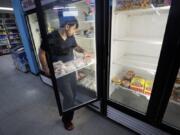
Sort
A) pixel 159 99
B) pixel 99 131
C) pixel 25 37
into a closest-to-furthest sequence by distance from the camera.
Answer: pixel 159 99 < pixel 99 131 < pixel 25 37

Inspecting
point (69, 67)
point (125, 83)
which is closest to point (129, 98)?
point (125, 83)

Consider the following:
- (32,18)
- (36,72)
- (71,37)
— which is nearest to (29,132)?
(71,37)

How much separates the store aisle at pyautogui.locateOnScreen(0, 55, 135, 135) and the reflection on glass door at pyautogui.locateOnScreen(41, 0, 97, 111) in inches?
14.1

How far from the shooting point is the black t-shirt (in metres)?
1.30

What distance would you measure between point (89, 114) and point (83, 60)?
0.91 metres

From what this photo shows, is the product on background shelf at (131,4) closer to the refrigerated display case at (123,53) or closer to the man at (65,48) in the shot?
the refrigerated display case at (123,53)

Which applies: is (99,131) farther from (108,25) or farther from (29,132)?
(108,25)

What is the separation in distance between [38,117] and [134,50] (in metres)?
1.90

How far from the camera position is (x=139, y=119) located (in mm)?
1379

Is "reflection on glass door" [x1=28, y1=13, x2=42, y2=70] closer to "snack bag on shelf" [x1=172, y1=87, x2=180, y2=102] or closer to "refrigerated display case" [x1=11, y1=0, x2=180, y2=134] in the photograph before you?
"refrigerated display case" [x1=11, y1=0, x2=180, y2=134]

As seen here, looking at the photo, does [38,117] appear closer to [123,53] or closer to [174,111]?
[123,53]

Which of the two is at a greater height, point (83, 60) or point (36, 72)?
point (83, 60)

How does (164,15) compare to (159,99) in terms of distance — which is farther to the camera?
(164,15)

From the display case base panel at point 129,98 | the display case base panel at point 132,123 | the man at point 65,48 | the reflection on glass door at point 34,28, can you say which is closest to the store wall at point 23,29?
the reflection on glass door at point 34,28
